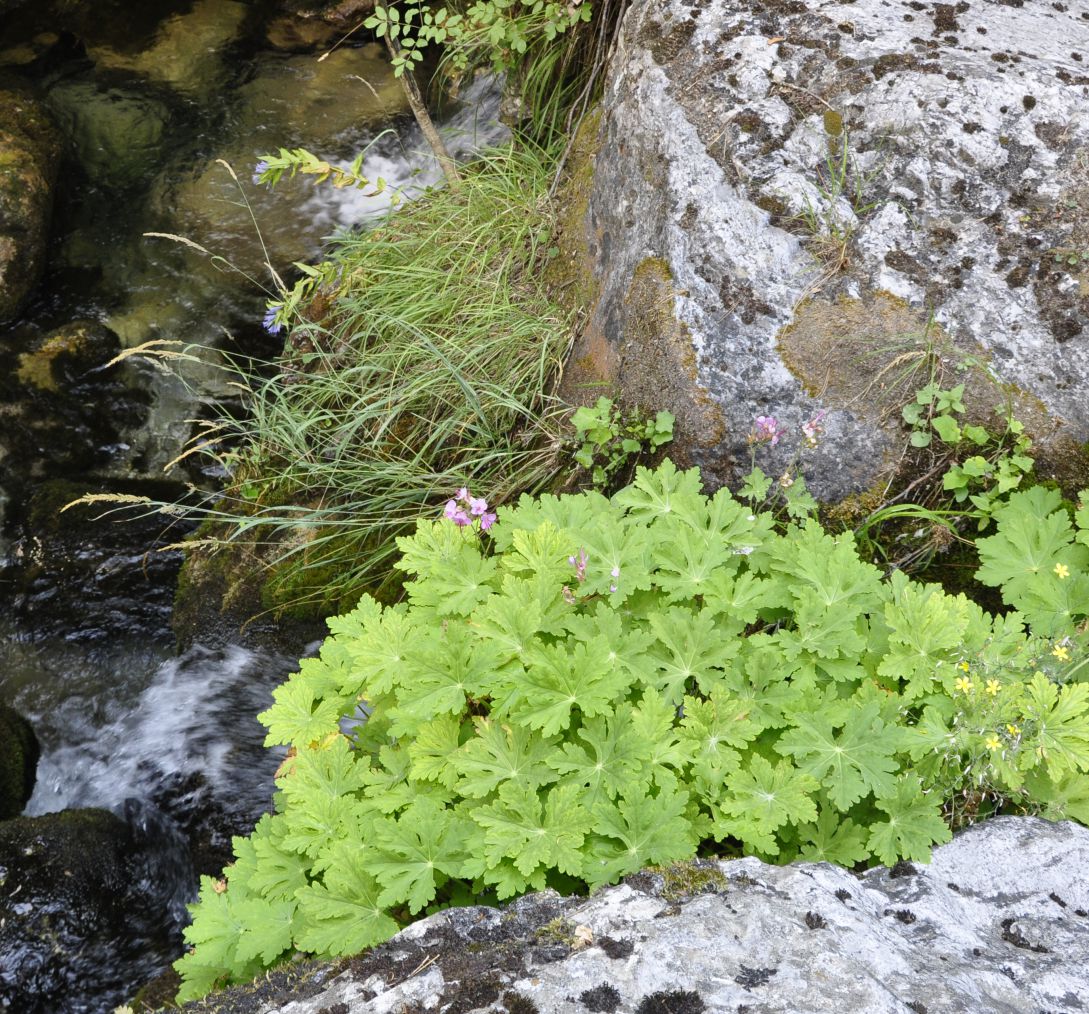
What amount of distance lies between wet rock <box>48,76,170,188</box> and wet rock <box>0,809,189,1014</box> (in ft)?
17.8

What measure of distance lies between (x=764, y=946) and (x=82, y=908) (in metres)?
3.25

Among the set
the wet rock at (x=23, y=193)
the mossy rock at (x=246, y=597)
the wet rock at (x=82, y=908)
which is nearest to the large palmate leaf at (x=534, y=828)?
the mossy rock at (x=246, y=597)

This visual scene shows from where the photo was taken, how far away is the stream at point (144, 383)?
3.98 metres

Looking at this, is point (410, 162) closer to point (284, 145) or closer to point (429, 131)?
point (284, 145)

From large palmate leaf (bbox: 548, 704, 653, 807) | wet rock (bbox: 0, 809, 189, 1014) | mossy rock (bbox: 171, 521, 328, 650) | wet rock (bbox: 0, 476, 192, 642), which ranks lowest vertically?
wet rock (bbox: 0, 809, 189, 1014)

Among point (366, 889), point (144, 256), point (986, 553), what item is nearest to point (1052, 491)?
point (986, 553)

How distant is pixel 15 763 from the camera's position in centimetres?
421

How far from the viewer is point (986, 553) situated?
2.75 metres

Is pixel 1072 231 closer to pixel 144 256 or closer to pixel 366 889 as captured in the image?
pixel 366 889

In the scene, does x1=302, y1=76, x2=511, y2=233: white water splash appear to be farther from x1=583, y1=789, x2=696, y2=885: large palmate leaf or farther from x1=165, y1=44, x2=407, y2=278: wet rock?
x1=583, y1=789, x2=696, y2=885: large palmate leaf

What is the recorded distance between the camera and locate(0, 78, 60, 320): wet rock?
6188 millimetres

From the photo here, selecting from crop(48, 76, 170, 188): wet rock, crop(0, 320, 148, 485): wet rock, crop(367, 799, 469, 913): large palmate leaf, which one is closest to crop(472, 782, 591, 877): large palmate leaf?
crop(367, 799, 469, 913): large palmate leaf

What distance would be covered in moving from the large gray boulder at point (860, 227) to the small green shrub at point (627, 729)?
72cm

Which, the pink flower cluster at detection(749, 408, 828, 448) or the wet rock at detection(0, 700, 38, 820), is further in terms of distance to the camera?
the wet rock at detection(0, 700, 38, 820)
